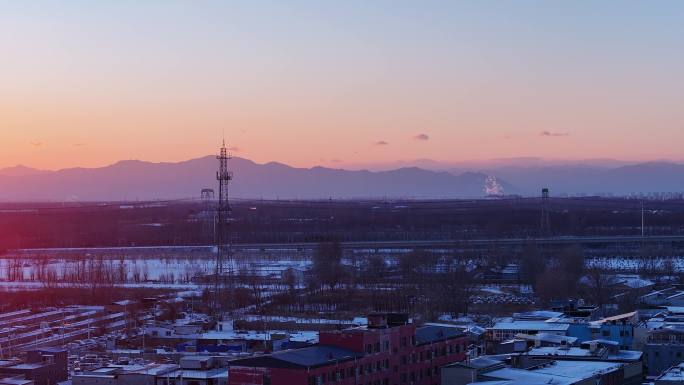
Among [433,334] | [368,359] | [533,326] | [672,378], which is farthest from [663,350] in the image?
[368,359]

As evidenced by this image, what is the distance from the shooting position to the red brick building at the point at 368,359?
310 inches

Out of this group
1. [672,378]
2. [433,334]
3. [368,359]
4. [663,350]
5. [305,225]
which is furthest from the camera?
[305,225]

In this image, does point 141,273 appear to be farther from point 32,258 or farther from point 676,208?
point 676,208

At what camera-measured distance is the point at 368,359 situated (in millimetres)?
8664

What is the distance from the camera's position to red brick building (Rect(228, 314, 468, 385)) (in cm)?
787

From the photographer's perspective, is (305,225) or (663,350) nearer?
(663,350)

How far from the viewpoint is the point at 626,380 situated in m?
9.26

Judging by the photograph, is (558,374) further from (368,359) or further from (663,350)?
(663,350)

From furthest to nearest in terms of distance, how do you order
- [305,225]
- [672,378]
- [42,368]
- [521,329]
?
1. [305,225]
2. [521,329]
3. [42,368]
4. [672,378]

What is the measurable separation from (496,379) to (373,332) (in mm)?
1231

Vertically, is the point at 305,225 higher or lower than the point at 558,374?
higher

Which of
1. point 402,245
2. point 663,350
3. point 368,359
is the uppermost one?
point 402,245

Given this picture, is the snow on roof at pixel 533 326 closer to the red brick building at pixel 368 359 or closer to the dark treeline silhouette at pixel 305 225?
the red brick building at pixel 368 359

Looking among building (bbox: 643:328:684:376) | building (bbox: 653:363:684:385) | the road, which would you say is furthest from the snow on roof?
the road
